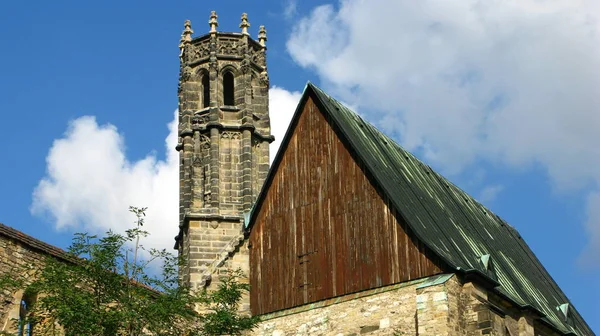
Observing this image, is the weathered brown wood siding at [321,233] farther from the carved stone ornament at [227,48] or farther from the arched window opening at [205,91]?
the carved stone ornament at [227,48]

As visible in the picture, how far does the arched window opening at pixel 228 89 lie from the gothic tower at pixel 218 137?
37 millimetres

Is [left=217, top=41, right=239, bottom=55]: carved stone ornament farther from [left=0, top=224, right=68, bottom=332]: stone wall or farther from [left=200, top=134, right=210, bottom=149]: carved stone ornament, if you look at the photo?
[left=0, top=224, right=68, bottom=332]: stone wall

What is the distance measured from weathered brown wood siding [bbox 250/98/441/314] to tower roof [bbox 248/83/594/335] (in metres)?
0.32

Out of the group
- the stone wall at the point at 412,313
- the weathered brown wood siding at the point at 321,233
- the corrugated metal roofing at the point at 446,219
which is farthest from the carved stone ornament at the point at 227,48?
the stone wall at the point at 412,313

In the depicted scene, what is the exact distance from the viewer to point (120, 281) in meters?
21.9

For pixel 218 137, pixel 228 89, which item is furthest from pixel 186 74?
pixel 218 137

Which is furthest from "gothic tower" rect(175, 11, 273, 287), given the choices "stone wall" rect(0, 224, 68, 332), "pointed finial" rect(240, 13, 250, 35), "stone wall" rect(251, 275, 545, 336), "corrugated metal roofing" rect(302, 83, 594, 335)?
"stone wall" rect(0, 224, 68, 332)

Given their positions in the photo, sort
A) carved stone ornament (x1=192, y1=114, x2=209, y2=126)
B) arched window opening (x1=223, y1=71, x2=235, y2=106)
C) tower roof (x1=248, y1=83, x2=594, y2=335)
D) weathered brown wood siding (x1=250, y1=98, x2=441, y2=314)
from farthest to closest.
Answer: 1. arched window opening (x1=223, y1=71, x2=235, y2=106)
2. carved stone ornament (x1=192, y1=114, x2=209, y2=126)
3. tower roof (x1=248, y1=83, x2=594, y2=335)
4. weathered brown wood siding (x1=250, y1=98, x2=441, y2=314)

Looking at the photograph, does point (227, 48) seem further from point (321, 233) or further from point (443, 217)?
point (321, 233)

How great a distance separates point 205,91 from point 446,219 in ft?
44.0

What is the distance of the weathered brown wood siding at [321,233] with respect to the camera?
29.1 metres

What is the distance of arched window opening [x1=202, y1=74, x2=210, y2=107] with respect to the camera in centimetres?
4238

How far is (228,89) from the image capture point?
1695 inches

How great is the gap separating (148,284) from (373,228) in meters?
8.54
